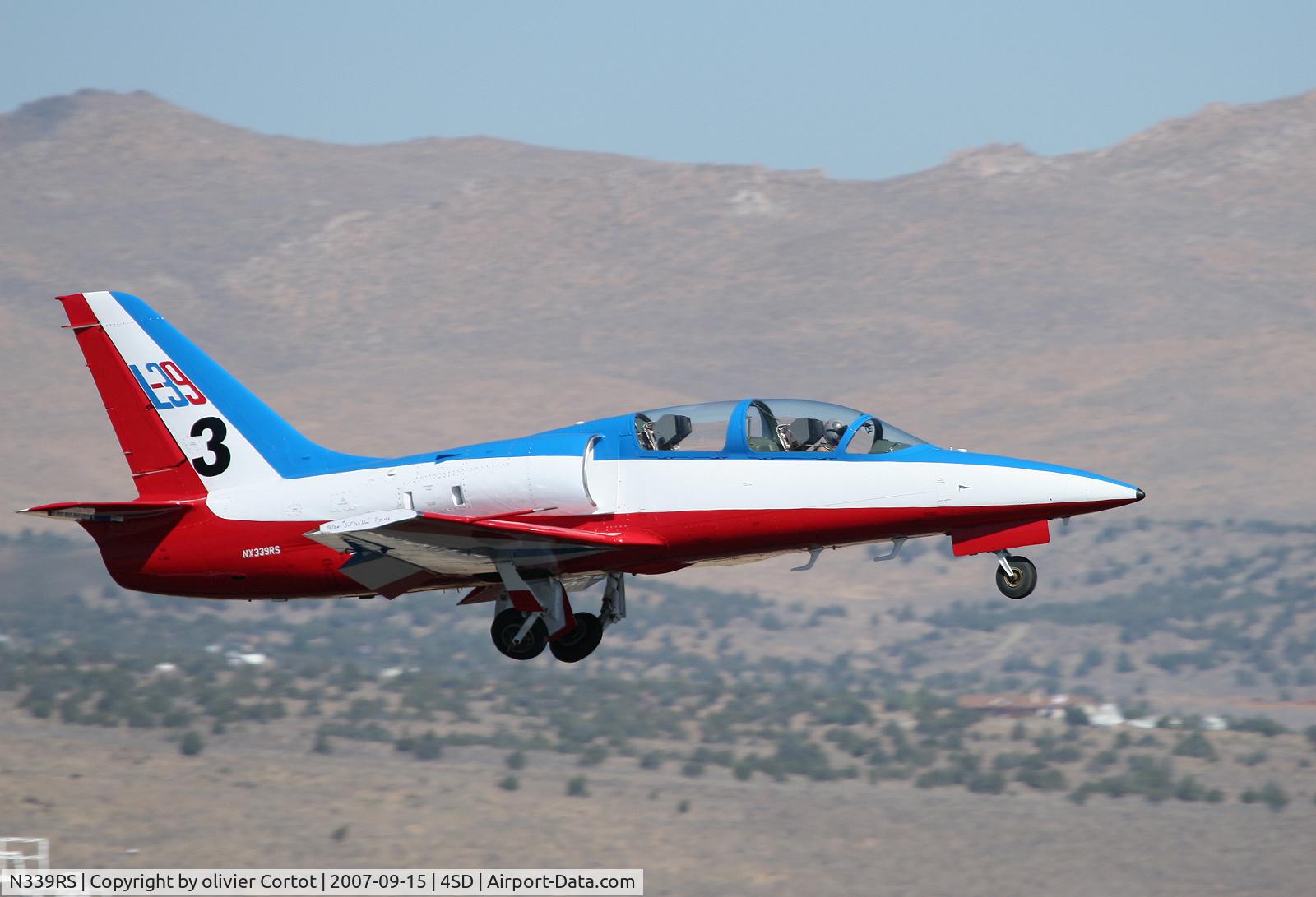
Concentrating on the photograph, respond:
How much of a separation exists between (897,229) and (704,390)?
42.5 meters

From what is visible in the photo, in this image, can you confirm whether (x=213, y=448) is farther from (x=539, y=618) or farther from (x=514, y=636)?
(x=539, y=618)

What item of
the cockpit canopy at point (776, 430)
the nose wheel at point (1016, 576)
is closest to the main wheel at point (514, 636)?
the cockpit canopy at point (776, 430)

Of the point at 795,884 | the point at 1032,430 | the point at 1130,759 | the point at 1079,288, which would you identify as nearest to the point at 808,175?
the point at 1079,288

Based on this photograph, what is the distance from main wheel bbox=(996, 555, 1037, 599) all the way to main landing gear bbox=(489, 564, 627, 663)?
5.12 meters

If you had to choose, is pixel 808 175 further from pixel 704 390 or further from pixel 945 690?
pixel 945 690

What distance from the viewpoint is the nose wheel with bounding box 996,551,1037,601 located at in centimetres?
2092

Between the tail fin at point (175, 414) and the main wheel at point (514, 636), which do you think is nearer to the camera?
the main wheel at point (514, 636)

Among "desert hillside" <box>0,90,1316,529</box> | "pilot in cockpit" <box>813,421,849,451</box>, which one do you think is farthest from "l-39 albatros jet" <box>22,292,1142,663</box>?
"desert hillside" <box>0,90,1316,529</box>

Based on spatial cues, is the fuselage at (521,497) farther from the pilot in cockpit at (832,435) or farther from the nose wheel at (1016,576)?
the nose wheel at (1016,576)

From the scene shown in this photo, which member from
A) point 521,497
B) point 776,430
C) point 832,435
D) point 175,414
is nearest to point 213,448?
point 175,414

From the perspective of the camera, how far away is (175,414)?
2555 centimetres

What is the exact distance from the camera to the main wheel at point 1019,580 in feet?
68.6

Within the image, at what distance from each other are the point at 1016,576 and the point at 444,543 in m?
7.27

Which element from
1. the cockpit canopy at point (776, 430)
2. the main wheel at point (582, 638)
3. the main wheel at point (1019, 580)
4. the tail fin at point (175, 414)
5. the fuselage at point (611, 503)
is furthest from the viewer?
the tail fin at point (175, 414)
